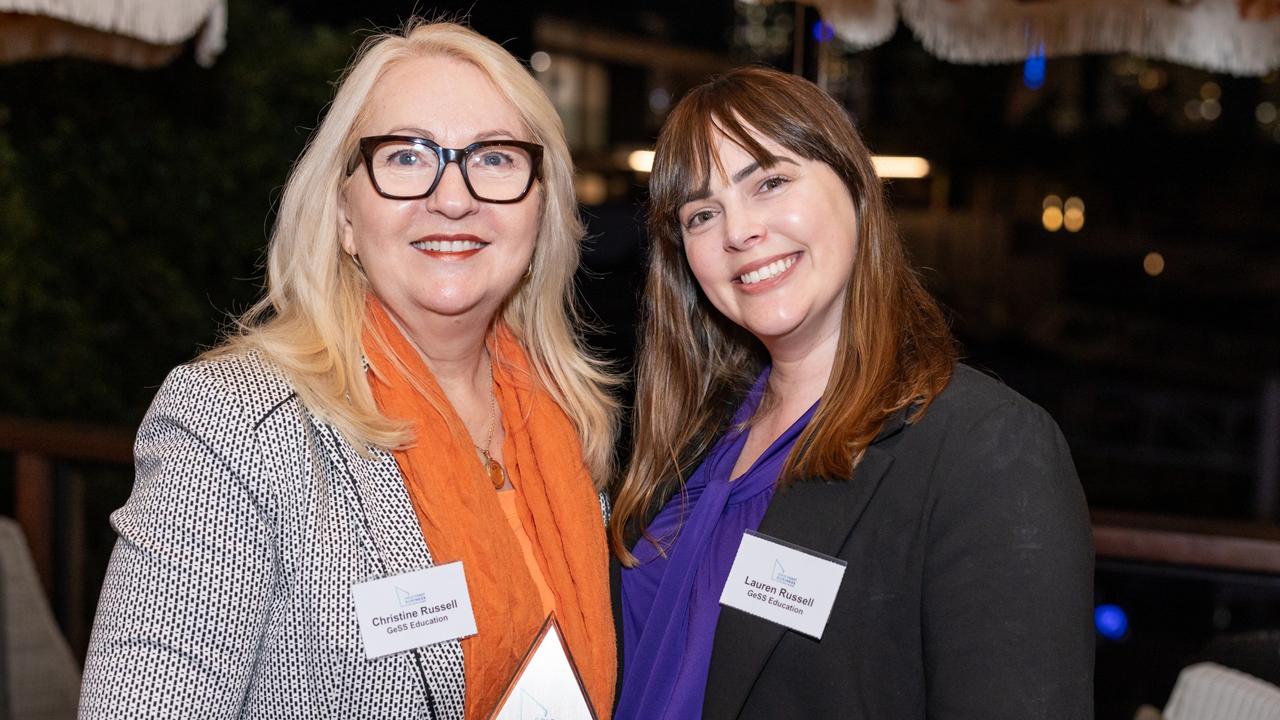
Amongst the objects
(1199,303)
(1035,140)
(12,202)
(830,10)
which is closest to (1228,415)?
(1199,303)

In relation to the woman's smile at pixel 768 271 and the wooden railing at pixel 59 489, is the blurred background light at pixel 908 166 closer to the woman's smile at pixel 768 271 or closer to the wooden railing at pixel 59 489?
the wooden railing at pixel 59 489

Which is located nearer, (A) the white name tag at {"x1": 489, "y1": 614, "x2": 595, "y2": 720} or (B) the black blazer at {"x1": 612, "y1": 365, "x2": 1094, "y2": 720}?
(B) the black blazer at {"x1": 612, "y1": 365, "x2": 1094, "y2": 720}

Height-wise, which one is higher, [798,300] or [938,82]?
[938,82]

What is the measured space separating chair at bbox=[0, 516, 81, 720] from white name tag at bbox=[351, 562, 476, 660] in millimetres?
1898

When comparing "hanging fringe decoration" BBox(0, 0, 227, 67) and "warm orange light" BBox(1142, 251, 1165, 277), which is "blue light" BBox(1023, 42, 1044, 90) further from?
"hanging fringe decoration" BBox(0, 0, 227, 67)

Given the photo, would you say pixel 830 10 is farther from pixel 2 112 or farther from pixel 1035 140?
pixel 1035 140

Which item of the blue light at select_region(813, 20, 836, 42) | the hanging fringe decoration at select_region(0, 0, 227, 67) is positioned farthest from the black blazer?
the hanging fringe decoration at select_region(0, 0, 227, 67)

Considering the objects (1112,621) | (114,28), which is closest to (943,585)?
(114,28)

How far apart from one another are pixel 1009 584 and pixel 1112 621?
2288 millimetres

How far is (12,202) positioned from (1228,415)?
7858 mm

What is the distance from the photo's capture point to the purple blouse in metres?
1.66

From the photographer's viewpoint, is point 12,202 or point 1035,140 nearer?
point 12,202

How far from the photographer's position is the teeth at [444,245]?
176 centimetres

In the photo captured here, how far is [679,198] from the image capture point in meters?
1.82
